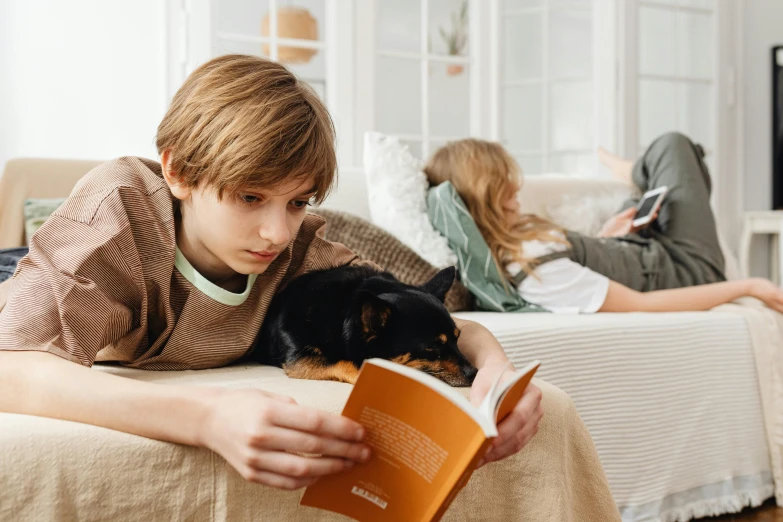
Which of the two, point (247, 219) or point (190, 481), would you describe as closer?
point (190, 481)

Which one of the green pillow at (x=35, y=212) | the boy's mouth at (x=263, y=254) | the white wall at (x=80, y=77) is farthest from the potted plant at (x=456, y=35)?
the boy's mouth at (x=263, y=254)

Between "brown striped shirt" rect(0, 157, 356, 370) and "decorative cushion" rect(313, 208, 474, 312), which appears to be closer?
"brown striped shirt" rect(0, 157, 356, 370)

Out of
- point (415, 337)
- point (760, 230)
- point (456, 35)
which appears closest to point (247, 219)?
point (415, 337)

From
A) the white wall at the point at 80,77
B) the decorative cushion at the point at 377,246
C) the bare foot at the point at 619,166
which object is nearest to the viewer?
the decorative cushion at the point at 377,246

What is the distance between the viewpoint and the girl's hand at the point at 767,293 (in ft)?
7.47

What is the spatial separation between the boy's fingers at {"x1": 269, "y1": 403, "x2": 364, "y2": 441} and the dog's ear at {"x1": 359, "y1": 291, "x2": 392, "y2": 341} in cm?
33

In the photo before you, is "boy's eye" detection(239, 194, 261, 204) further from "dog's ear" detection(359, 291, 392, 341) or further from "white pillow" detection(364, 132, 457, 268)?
"white pillow" detection(364, 132, 457, 268)

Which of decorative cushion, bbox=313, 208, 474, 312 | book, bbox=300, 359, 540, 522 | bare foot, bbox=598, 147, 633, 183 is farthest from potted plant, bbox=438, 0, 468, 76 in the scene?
book, bbox=300, 359, 540, 522

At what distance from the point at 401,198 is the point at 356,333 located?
1.28 meters

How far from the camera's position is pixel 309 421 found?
672mm

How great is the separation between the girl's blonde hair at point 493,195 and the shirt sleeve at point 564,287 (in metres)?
0.05

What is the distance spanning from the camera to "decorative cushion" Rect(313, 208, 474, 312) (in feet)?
6.91

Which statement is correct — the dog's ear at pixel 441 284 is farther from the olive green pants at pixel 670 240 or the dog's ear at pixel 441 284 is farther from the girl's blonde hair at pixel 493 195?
the olive green pants at pixel 670 240

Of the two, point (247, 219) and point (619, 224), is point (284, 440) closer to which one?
point (247, 219)
